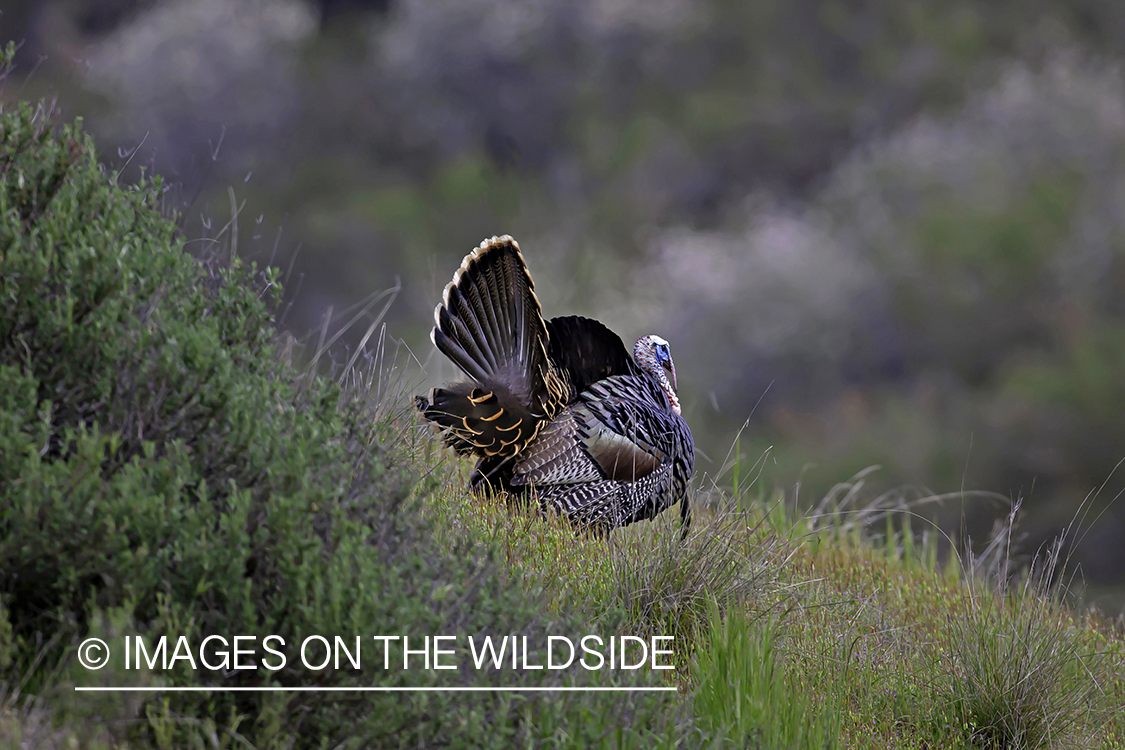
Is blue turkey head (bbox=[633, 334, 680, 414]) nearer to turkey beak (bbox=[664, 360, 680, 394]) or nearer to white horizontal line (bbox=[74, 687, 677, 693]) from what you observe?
turkey beak (bbox=[664, 360, 680, 394])

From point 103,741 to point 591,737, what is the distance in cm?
128

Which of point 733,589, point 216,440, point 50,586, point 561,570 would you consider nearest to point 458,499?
point 561,570

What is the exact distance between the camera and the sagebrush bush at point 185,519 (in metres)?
2.36

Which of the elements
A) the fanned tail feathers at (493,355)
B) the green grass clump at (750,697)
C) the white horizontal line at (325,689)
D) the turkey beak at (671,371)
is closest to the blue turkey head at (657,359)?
the turkey beak at (671,371)

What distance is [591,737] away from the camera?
2.63 m

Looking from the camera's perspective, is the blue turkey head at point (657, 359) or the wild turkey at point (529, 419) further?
the blue turkey head at point (657, 359)

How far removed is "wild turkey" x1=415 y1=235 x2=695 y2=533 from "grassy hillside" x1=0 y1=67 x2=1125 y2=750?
1.18 metres

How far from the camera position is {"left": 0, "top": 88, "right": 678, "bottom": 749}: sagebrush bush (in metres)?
2.36

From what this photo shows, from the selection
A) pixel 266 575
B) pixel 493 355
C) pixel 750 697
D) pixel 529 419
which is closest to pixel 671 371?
pixel 529 419

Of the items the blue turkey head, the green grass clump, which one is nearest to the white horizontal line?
the green grass clump

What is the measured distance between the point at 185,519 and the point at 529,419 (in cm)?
279

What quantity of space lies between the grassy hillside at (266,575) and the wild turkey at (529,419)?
118cm

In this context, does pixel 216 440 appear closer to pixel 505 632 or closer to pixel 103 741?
pixel 103 741

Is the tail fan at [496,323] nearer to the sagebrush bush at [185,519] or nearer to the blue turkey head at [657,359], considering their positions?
the blue turkey head at [657,359]
